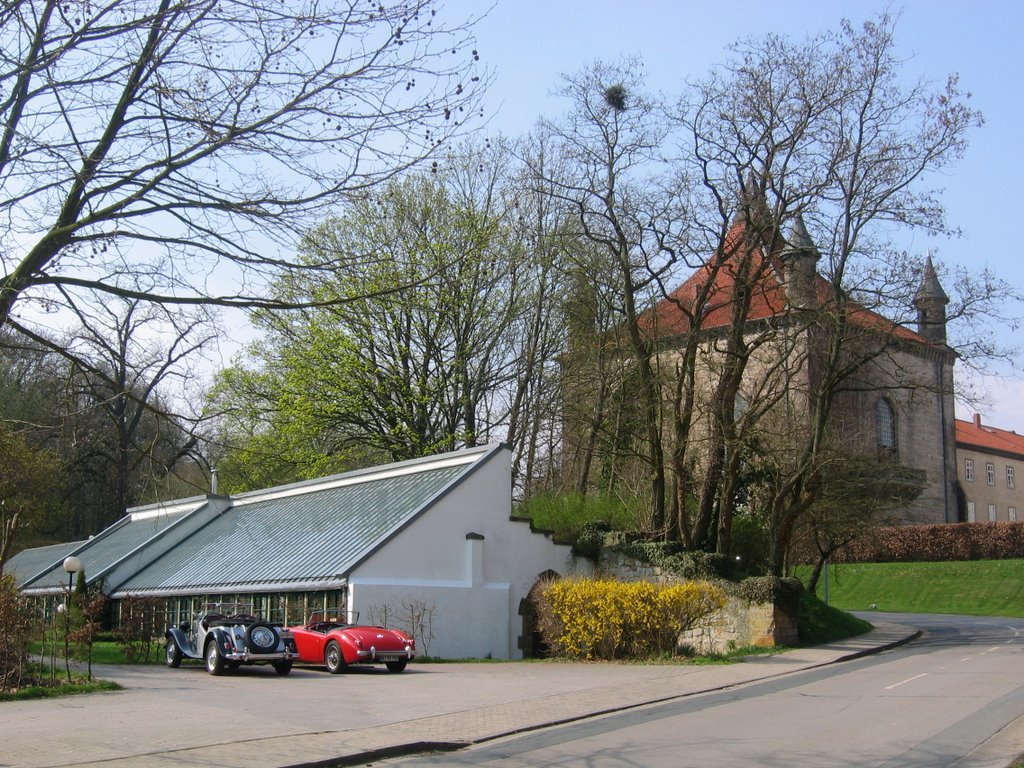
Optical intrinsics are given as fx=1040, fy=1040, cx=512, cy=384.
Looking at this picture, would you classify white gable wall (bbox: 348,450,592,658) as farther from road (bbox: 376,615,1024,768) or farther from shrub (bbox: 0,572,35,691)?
road (bbox: 376,615,1024,768)

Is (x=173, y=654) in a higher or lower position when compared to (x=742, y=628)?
lower

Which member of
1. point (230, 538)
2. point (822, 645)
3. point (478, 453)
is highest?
point (478, 453)

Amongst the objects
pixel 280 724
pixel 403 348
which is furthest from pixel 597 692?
pixel 403 348

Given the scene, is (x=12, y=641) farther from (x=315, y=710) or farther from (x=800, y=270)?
(x=800, y=270)

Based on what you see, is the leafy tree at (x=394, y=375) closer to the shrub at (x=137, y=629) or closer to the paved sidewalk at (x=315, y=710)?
the shrub at (x=137, y=629)

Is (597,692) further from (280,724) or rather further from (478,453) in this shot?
(478,453)

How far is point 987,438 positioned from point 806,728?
78310 mm

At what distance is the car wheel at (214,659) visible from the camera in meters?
21.5

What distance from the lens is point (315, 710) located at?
14781mm

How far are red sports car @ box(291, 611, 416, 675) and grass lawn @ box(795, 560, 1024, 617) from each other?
2789cm

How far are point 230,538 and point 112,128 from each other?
26.9 metres

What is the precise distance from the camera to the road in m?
10.7

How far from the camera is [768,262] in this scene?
29109 millimetres

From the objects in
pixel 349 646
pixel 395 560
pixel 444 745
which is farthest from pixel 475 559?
pixel 444 745
